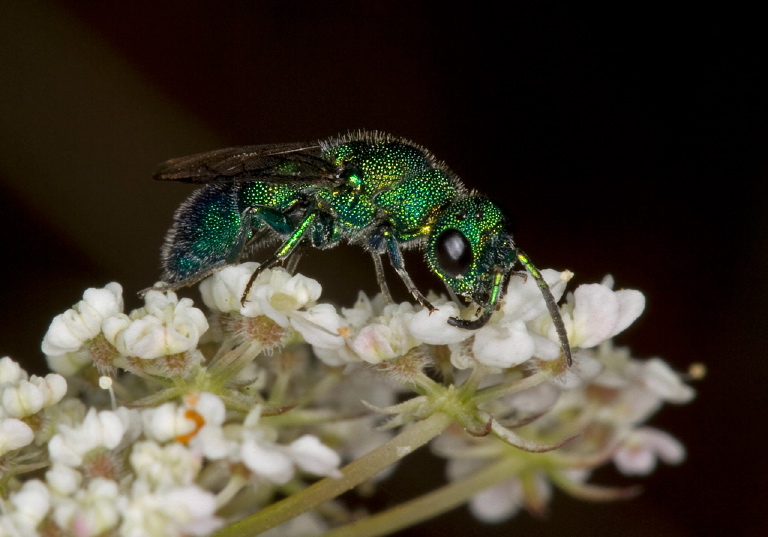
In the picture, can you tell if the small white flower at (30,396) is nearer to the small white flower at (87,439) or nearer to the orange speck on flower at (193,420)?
the small white flower at (87,439)

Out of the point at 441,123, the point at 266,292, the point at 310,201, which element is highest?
the point at 441,123

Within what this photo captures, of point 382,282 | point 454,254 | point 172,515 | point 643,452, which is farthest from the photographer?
point 643,452

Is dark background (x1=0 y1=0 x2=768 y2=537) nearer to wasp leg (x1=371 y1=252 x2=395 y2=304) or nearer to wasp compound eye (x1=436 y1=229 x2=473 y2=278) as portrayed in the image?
wasp leg (x1=371 y1=252 x2=395 y2=304)

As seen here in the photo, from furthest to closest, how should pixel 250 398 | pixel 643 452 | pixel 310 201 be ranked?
pixel 643 452, pixel 310 201, pixel 250 398

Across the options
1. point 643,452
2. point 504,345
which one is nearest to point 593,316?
point 504,345

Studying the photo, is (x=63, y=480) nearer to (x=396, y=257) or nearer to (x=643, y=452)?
(x=396, y=257)

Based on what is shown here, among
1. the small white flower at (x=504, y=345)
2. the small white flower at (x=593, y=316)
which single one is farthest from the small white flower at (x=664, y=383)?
the small white flower at (x=504, y=345)
